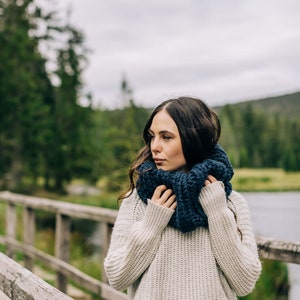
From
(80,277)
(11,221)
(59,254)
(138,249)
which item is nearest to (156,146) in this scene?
(138,249)

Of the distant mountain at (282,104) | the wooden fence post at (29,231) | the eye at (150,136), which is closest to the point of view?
the eye at (150,136)

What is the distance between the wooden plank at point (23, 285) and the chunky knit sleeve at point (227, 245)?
0.52m

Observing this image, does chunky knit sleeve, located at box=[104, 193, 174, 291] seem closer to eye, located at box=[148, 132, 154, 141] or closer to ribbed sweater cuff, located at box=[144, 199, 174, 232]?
ribbed sweater cuff, located at box=[144, 199, 174, 232]

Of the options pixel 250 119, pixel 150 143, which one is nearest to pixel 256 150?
pixel 250 119

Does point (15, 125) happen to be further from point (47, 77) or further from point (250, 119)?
point (250, 119)

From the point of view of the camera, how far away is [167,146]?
1766mm

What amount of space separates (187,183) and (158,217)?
0.16 metres

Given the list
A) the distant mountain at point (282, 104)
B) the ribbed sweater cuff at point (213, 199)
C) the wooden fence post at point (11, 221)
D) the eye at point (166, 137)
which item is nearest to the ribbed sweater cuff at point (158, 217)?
the ribbed sweater cuff at point (213, 199)

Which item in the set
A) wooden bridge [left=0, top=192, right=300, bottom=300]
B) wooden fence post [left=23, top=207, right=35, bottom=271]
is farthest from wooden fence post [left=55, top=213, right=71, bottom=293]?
wooden fence post [left=23, top=207, right=35, bottom=271]

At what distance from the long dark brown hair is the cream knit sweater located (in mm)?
155

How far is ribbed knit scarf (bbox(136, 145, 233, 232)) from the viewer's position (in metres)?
1.63

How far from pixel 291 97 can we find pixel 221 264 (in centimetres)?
15929

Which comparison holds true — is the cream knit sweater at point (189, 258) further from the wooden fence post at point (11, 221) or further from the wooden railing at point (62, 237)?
the wooden fence post at point (11, 221)

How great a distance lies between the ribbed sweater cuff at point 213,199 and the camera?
5.44ft
